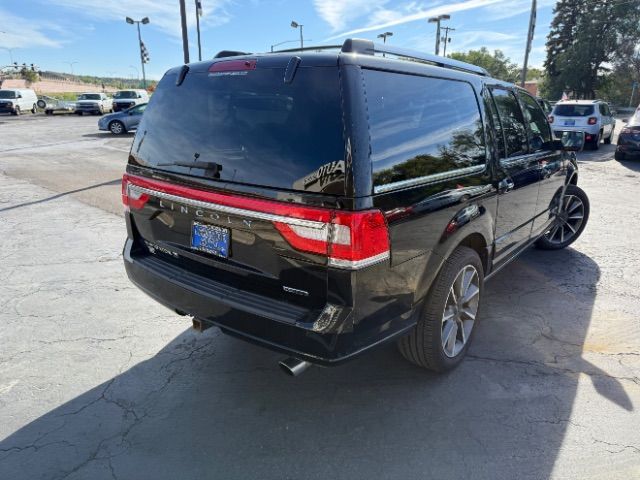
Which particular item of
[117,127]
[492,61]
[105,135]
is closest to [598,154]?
[117,127]

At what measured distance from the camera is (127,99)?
31359mm

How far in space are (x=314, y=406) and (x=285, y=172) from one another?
1464 mm

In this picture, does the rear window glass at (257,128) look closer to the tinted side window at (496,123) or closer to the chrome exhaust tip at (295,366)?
the chrome exhaust tip at (295,366)

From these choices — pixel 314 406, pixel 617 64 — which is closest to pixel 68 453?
pixel 314 406

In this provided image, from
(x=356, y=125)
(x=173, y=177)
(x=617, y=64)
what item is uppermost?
(x=617, y=64)

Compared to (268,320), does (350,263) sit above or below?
above

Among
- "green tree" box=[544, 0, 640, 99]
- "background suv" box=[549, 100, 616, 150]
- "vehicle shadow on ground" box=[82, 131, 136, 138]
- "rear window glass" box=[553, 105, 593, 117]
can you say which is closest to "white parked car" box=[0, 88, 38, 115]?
"vehicle shadow on ground" box=[82, 131, 136, 138]

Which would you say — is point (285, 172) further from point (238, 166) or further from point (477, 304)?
point (477, 304)

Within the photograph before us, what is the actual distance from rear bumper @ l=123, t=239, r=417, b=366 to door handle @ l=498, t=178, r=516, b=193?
1393 millimetres

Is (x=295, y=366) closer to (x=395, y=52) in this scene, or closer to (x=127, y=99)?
(x=395, y=52)

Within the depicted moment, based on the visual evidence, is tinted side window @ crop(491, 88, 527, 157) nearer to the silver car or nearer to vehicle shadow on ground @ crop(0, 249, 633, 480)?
vehicle shadow on ground @ crop(0, 249, 633, 480)

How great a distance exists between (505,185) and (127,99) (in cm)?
3306

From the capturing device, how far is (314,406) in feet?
8.93

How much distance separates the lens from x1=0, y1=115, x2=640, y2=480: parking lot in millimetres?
2297
